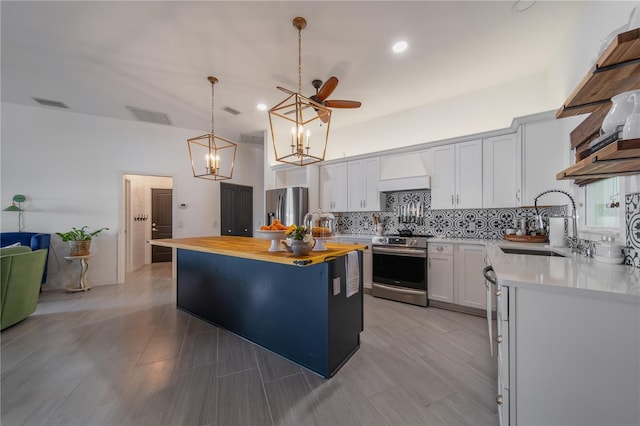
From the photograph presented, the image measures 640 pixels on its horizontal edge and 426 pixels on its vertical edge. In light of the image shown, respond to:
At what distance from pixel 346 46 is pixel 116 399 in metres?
3.65

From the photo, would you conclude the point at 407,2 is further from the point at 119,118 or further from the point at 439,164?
the point at 119,118

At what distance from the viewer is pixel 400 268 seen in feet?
11.5

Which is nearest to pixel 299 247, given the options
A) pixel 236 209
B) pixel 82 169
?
pixel 236 209

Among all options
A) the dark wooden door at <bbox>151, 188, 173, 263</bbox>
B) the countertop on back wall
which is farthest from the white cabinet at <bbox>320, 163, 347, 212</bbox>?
the dark wooden door at <bbox>151, 188, 173, 263</bbox>

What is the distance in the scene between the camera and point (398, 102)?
12.9 ft

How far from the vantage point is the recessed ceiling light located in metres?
2.58

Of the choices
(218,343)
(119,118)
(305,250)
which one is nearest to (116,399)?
(218,343)

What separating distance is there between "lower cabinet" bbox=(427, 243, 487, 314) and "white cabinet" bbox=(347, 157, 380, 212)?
4.10ft

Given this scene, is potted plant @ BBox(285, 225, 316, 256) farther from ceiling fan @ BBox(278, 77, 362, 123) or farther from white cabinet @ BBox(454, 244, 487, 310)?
white cabinet @ BBox(454, 244, 487, 310)

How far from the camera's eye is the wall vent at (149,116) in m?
4.27

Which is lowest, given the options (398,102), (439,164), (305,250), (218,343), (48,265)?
(218,343)

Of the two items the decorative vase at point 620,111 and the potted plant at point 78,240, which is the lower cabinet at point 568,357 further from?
the potted plant at point 78,240

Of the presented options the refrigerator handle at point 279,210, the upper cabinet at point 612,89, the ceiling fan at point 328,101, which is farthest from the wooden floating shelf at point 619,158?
the refrigerator handle at point 279,210

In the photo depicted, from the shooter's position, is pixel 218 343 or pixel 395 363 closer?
pixel 395 363
